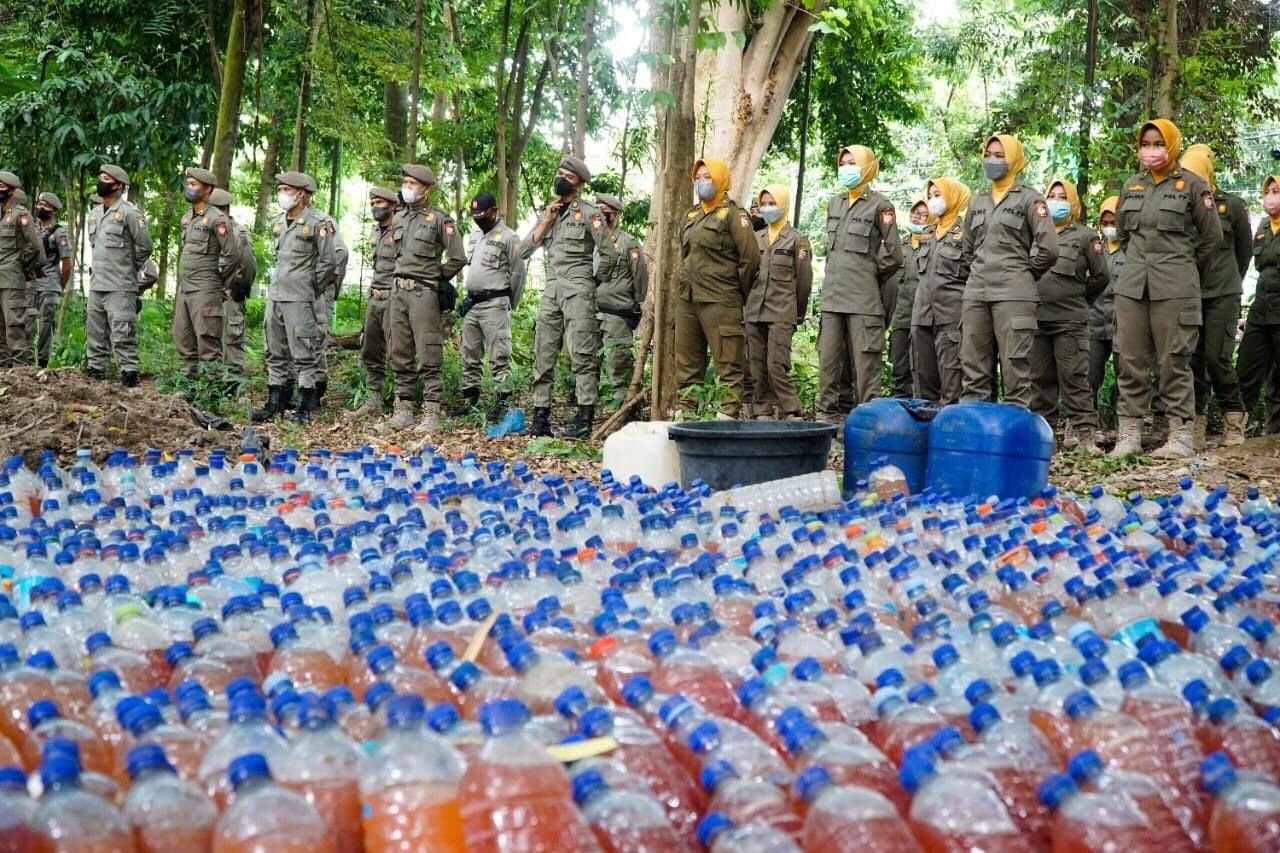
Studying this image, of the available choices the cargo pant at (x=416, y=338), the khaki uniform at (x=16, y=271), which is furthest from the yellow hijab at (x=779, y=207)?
the khaki uniform at (x=16, y=271)

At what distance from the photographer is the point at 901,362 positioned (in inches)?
429

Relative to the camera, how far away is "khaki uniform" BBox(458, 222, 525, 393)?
957 centimetres

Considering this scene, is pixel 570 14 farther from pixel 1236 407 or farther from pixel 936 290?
pixel 1236 407

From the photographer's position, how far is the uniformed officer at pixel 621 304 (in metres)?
9.52

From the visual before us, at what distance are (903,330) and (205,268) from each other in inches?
233

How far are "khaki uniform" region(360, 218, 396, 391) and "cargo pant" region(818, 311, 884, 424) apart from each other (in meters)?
3.39

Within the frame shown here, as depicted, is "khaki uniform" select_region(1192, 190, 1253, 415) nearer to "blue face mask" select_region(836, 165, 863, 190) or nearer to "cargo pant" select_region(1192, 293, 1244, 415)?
"cargo pant" select_region(1192, 293, 1244, 415)

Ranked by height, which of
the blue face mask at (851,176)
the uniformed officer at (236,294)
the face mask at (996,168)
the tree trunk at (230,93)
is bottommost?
the uniformed officer at (236,294)

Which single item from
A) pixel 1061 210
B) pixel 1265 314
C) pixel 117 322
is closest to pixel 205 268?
pixel 117 322

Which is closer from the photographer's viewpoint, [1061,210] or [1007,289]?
[1007,289]

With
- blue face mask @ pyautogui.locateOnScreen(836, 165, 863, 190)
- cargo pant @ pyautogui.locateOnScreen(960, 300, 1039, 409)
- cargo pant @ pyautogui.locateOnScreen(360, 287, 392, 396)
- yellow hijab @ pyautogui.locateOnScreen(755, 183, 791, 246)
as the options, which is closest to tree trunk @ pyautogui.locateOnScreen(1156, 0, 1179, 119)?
yellow hijab @ pyautogui.locateOnScreen(755, 183, 791, 246)

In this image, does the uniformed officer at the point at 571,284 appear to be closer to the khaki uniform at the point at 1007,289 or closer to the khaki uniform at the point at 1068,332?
the khaki uniform at the point at 1007,289

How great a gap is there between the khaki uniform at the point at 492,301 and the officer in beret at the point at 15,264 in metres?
4.60

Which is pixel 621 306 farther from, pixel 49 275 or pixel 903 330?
pixel 49 275
